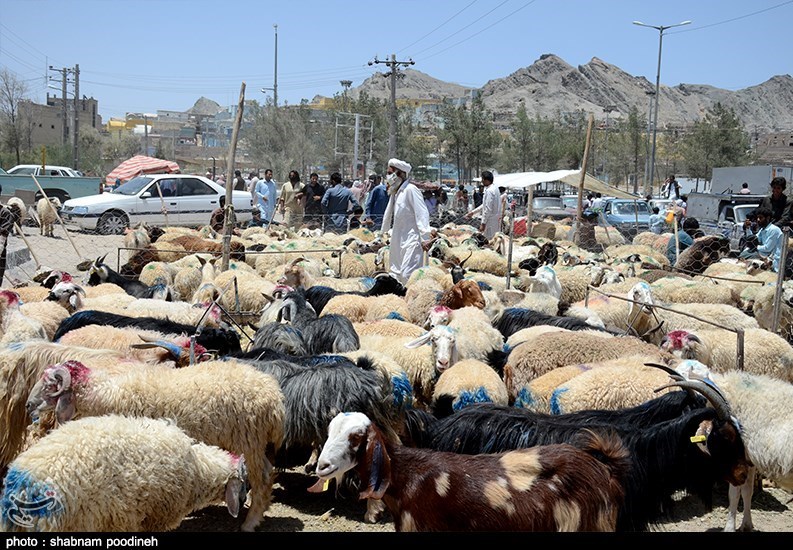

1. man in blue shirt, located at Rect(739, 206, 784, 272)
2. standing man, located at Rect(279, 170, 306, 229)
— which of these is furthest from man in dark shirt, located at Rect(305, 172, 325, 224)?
man in blue shirt, located at Rect(739, 206, 784, 272)

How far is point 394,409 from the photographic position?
181 inches

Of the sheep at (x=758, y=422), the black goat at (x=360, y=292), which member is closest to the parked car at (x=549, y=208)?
the black goat at (x=360, y=292)

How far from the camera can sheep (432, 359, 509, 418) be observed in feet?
16.2

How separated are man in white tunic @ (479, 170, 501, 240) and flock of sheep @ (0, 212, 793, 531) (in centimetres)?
561

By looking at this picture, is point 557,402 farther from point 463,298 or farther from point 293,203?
point 293,203

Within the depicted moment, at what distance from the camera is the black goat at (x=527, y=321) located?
6859 millimetres

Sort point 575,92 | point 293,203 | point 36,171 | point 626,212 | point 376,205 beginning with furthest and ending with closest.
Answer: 1. point 575,92
2. point 36,171
3. point 626,212
4. point 293,203
5. point 376,205

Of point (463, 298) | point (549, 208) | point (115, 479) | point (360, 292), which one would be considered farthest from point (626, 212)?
point (115, 479)

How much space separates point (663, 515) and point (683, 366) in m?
1.36

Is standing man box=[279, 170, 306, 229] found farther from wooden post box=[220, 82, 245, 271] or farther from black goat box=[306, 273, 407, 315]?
black goat box=[306, 273, 407, 315]

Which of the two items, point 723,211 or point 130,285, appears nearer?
point 130,285

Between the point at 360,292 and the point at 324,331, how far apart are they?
2.32 m

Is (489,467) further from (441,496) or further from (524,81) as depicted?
(524,81)

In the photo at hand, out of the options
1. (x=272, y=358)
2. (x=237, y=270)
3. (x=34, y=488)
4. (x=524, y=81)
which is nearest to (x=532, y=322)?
(x=272, y=358)
